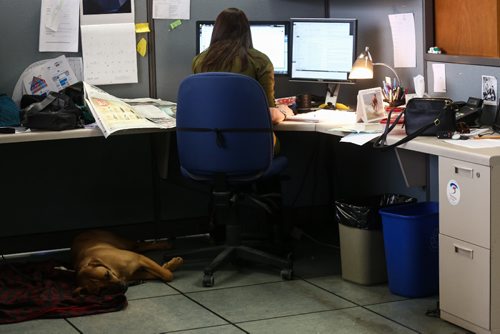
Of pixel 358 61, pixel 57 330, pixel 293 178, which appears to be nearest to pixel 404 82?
pixel 358 61

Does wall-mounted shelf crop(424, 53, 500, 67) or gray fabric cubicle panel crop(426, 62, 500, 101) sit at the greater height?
wall-mounted shelf crop(424, 53, 500, 67)

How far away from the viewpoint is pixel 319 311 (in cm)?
350

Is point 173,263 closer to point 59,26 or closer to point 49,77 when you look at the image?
point 49,77

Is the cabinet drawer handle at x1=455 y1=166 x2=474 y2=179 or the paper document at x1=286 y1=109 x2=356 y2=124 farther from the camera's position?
the paper document at x1=286 y1=109 x2=356 y2=124

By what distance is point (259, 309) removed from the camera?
3.54 meters

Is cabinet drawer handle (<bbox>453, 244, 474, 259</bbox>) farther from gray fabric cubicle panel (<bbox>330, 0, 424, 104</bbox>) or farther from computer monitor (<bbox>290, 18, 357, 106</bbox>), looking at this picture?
computer monitor (<bbox>290, 18, 357, 106</bbox>)

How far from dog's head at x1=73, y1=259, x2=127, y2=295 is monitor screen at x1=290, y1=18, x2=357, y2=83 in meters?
1.48

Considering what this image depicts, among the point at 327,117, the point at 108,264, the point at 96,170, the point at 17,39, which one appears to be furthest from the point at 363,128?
the point at 17,39

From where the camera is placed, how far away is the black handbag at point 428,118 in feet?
11.2

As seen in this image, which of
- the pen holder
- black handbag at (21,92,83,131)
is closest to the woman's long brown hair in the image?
black handbag at (21,92,83,131)

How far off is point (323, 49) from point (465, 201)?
1589 mm

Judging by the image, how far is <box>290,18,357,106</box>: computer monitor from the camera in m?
4.46

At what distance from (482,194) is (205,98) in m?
1.23

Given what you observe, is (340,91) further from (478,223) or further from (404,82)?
(478,223)
